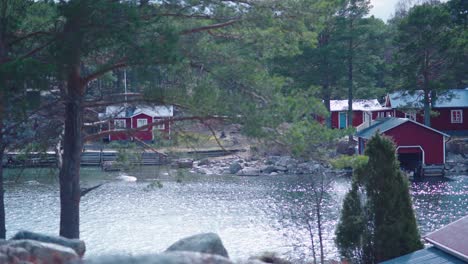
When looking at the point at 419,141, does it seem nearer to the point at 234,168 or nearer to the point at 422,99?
the point at 422,99

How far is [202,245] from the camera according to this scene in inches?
364

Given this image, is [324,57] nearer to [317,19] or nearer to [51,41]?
[317,19]

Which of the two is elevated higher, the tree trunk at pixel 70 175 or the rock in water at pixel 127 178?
the tree trunk at pixel 70 175

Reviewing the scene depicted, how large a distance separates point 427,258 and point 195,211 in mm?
11891

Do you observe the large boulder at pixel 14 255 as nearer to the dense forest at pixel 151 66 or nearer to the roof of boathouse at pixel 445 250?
the dense forest at pixel 151 66

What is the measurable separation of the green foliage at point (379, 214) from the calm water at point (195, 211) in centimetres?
303

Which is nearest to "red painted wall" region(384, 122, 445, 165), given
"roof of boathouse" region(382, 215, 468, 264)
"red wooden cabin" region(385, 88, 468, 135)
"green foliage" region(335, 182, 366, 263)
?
"red wooden cabin" region(385, 88, 468, 135)

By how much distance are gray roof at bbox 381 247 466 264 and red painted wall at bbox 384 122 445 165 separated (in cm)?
2342

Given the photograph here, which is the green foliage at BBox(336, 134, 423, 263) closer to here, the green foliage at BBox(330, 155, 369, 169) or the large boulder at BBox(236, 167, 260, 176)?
the green foliage at BBox(330, 155, 369, 169)

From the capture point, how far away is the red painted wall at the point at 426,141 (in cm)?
3369

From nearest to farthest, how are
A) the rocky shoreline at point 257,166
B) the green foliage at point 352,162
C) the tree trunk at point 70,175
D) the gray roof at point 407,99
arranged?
the green foliage at point 352,162 < the tree trunk at point 70,175 < the rocky shoreline at point 257,166 < the gray roof at point 407,99

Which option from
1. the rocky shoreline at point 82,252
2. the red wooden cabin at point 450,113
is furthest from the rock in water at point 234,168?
the rocky shoreline at point 82,252

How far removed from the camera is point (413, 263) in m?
10.4

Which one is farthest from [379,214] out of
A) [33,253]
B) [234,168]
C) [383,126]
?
[383,126]
